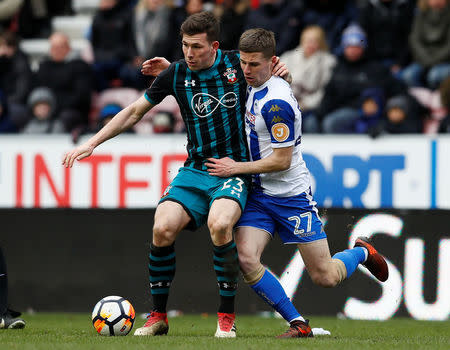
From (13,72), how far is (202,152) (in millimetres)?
6645

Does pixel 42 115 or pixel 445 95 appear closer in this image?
pixel 445 95

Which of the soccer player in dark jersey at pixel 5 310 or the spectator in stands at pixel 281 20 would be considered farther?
the spectator in stands at pixel 281 20

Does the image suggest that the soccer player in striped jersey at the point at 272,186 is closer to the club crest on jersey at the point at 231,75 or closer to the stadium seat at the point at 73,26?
the club crest on jersey at the point at 231,75

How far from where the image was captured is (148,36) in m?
12.8

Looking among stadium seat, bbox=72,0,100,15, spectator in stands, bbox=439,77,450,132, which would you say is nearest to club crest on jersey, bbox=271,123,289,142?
spectator in stands, bbox=439,77,450,132

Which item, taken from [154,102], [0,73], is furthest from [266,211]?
[0,73]

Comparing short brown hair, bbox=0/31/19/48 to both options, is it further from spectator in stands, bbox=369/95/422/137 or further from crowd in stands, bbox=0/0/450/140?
spectator in stands, bbox=369/95/422/137

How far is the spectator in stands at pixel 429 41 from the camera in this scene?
37.7 feet

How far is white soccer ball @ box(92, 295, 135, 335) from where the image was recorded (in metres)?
6.81

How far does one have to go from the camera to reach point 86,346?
19.7 feet

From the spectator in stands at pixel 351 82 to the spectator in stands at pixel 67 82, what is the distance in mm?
3017

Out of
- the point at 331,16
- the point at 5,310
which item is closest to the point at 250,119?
the point at 5,310

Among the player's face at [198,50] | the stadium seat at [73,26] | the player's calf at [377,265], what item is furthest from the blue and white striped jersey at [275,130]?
the stadium seat at [73,26]

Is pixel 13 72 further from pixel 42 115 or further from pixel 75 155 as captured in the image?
pixel 75 155
